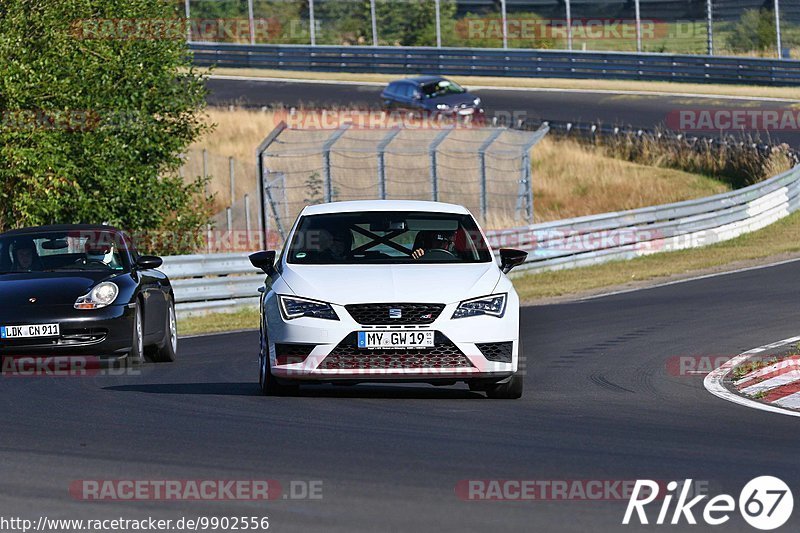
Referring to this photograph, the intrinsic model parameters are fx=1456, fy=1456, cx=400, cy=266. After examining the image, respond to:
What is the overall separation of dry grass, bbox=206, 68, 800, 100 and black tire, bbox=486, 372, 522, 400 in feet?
118

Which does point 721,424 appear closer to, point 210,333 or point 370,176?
point 210,333

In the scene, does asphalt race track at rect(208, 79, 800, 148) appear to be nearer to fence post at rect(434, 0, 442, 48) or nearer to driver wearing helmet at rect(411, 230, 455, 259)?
fence post at rect(434, 0, 442, 48)

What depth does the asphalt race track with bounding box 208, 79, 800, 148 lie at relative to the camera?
1697 inches

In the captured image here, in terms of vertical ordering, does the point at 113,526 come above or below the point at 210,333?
above

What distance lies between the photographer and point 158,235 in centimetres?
2642

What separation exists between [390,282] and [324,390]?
1483 mm

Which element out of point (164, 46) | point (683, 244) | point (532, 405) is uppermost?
point (164, 46)

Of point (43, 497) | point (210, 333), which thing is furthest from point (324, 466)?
point (210, 333)

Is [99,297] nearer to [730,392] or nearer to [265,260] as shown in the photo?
[265,260]

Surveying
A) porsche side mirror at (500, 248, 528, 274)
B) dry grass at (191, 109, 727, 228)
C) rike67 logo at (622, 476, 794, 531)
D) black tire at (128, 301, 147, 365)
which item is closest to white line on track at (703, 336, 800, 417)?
porsche side mirror at (500, 248, 528, 274)

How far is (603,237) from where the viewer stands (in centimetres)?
2730

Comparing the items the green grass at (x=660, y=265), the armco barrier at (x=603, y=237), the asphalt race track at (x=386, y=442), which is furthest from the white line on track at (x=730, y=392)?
the armco barrier at (x=603, y=237)

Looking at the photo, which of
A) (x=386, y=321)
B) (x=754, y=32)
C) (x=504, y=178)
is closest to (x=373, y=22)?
(x=754, y=32)

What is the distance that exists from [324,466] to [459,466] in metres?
0.72
